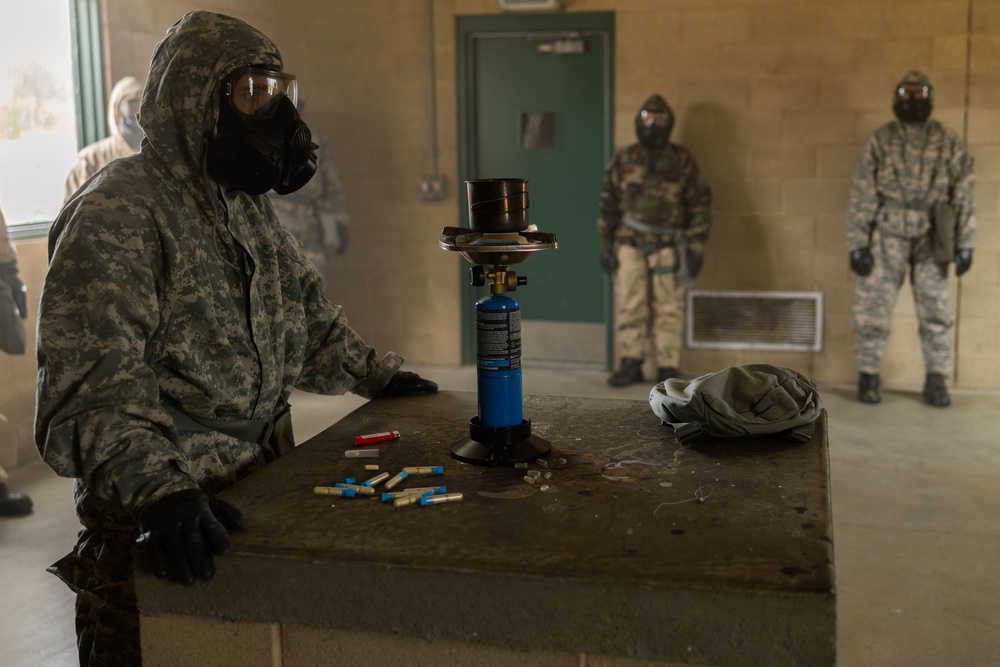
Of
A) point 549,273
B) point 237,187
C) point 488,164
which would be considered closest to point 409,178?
point 488,164

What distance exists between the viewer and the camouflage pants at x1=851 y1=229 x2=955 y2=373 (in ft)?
17.9

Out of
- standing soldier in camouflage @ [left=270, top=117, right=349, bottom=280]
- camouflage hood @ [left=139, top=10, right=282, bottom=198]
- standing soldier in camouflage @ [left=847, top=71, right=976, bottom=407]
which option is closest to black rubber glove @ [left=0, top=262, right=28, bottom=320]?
standing soldier in camouflage @ [left=270, top=117, right=349, bottom=280]

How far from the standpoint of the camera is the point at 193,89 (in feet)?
5.87

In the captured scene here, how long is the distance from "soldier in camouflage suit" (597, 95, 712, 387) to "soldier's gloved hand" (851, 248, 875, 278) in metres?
0.80

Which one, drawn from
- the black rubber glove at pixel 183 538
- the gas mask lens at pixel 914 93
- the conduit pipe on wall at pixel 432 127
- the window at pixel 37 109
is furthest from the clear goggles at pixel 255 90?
the conduit pipe on wall at pixel 432 127

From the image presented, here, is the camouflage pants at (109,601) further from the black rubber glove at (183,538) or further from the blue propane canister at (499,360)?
the blue propane canister at (499,360)

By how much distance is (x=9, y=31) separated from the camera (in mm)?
4547

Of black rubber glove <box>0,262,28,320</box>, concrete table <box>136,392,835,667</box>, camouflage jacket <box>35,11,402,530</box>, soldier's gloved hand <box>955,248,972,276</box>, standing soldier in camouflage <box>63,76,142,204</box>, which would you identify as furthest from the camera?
soldier's gloved hand <box>955,248,972,276</box>

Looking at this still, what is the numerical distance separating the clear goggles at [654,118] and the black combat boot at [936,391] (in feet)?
6.51

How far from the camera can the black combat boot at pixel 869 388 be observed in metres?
5.49

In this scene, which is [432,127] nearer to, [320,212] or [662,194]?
[320,212]

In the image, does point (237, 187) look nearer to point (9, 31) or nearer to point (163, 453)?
point (163, 453)

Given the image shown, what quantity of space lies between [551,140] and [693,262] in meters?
1.18

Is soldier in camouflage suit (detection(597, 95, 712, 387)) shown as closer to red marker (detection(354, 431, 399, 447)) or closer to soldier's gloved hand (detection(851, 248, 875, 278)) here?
soldier's gloved hand (detection(851, 248, 875, 278))
